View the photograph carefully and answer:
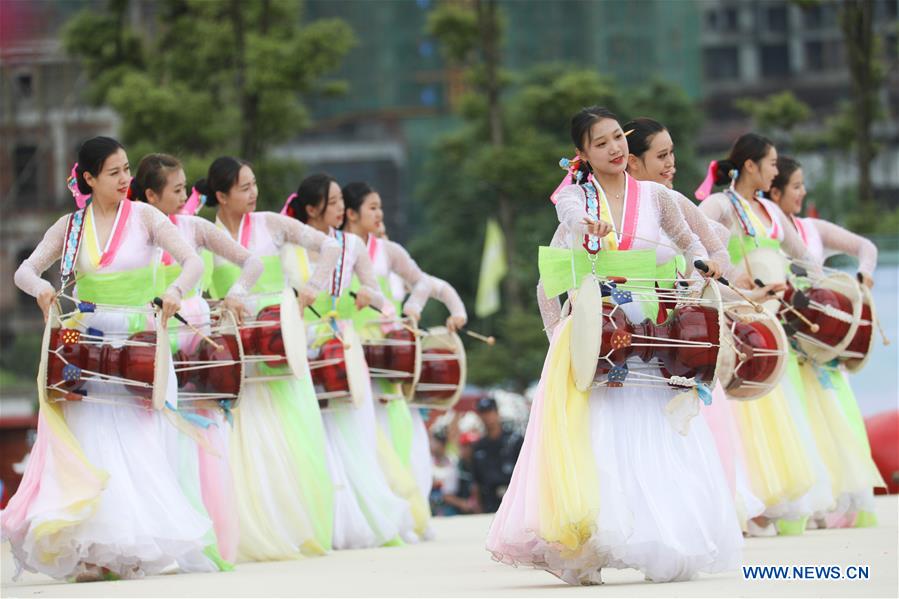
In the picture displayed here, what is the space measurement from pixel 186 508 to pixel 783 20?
65.2 meters

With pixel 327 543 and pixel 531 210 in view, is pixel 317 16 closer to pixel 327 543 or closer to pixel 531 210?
pixel 531 210

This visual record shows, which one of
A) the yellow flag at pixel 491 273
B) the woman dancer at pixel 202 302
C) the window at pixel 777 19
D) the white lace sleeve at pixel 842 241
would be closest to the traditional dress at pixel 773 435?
the white lace sleeve at pixel 842 241

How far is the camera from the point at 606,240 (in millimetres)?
7590

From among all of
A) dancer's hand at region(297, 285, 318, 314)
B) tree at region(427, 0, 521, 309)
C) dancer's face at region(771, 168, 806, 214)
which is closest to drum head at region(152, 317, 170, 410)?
dancer's hand at region(297, 285, 318, 314)

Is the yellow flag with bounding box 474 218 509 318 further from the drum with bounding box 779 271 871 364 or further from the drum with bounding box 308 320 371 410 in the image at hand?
the drum with bounding box 779 271 871 364

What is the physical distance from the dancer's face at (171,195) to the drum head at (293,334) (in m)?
0.78

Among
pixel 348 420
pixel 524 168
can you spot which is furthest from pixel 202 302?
pixel 524 168

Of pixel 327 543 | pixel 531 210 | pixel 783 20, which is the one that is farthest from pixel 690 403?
pixel 783 20

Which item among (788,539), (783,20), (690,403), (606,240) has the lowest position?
(788,539)

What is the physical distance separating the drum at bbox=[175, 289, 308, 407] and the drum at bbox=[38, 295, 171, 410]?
54 centimetres

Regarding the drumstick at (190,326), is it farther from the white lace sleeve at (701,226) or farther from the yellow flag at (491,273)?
the yellow flag at (491,273)

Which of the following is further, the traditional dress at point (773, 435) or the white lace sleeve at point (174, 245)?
the traditional dress at point (773, 435)

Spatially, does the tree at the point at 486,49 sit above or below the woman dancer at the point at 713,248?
above

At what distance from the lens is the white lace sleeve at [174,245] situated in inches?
341
